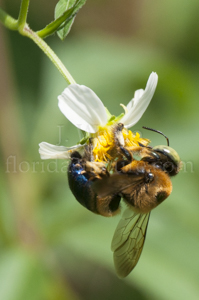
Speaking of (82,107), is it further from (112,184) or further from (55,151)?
(112,184)

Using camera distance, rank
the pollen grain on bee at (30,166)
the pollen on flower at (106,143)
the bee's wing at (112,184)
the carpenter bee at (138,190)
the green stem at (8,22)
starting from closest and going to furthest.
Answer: the bee's wing at (112,184) → the carpenter bee at (138,190) → the pollen on flower at (106,143) → the green stem at (8,22) → the pollen grain on bee at (30,166)

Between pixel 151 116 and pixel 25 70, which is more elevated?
pixel 25 70

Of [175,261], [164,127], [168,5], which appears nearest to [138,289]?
[175,261]

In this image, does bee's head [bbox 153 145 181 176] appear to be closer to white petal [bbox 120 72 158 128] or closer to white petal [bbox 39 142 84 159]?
white petal [bbox 120 72 158 128]

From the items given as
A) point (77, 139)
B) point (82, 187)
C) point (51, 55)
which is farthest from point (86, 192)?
point (77, 139)

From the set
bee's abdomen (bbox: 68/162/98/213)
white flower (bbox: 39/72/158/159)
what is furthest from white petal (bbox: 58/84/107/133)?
bee's abdomen (bbox: 68/162/98/213)

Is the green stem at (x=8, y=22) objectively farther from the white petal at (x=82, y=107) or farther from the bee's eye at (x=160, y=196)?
the bee's eye at (x=160, y=196)

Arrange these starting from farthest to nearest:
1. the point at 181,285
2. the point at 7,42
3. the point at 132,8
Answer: the point at 132,8 < the point at 7,42 < the point at 181,285

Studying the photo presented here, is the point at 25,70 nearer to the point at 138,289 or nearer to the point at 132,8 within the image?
the point at 132,8

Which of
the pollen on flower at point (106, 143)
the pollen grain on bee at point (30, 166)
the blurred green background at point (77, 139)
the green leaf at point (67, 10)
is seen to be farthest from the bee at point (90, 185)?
the pollen grain on bee at point (30, 166)
